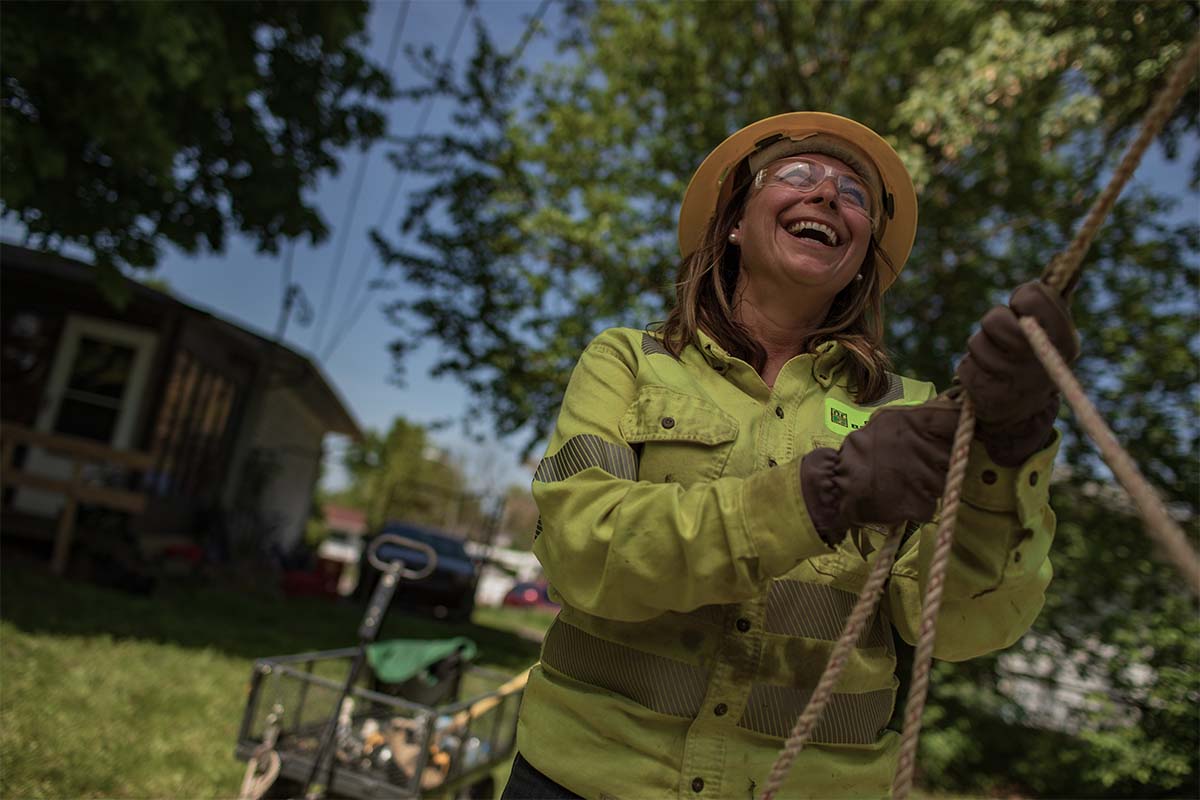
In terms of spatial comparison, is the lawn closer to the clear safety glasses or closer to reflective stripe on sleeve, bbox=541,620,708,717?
reflective stripe on sleeve, bbox=541,620,708,717

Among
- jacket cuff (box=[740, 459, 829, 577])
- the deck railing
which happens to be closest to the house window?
the deck railing

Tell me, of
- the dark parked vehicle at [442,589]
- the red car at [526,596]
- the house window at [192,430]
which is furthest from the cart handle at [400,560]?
the red car at [526,596]

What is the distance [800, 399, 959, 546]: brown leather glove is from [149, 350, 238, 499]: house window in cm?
1156

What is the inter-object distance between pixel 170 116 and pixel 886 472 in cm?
783

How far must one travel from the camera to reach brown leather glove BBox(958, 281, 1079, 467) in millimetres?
1088

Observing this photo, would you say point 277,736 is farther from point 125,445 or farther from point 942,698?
point 125,445

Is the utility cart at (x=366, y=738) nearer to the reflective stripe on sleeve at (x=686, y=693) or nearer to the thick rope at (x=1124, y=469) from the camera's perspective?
the reflective stripe on sleeve at (x=686, y=693)

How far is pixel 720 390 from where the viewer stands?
1.60m

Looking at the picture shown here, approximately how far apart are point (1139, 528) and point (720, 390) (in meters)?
8.90

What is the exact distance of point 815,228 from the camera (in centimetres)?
172

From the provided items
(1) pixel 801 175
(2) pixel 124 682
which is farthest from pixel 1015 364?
(2) pixel 124 682

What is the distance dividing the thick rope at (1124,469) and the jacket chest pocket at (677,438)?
54 cm

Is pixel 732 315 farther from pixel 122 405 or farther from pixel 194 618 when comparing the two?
pixel 122 405

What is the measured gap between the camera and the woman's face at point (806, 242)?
170 centimetres
